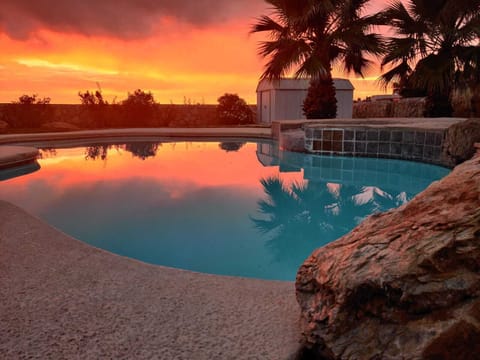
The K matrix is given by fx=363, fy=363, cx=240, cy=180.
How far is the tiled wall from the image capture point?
26.6ft

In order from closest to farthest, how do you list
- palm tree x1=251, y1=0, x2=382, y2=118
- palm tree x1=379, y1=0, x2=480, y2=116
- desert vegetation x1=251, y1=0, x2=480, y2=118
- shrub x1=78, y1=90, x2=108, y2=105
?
palm tree x1=379, y1=0, x2=480, y2=116
desert vegetation x1=251, y1=0, x2=480, y2=118
palm tree x1=251, y1=0, x2=382, y2=118
shrub x1=78, y1=90, x2=108, y2=105

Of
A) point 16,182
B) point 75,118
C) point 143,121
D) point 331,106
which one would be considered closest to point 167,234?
point 16,182

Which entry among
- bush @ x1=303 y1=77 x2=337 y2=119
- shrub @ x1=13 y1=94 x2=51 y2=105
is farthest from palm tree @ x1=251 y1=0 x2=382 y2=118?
shrub @ x1=13 y1=94 x2=51 y2=105

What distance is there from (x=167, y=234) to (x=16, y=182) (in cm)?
438

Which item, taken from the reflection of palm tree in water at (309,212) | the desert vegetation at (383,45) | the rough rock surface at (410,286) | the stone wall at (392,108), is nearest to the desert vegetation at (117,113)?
the stone wall at (392,108)

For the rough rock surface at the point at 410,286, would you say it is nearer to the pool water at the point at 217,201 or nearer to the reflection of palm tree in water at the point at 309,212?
the pool water at the point at 217,201

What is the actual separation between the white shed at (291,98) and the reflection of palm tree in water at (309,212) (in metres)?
12.2

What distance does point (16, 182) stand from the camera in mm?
6949

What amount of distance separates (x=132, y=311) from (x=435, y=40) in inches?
418

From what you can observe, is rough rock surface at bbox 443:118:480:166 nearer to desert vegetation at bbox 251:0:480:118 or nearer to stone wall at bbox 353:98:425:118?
desert vegetation at bbox 251:0:480:118

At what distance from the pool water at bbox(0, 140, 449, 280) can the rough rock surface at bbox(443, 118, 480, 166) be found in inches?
15.3

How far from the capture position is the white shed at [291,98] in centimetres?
1862

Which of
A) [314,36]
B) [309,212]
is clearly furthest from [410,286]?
[314,36]

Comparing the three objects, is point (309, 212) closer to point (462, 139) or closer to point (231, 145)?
point (462, 139)
